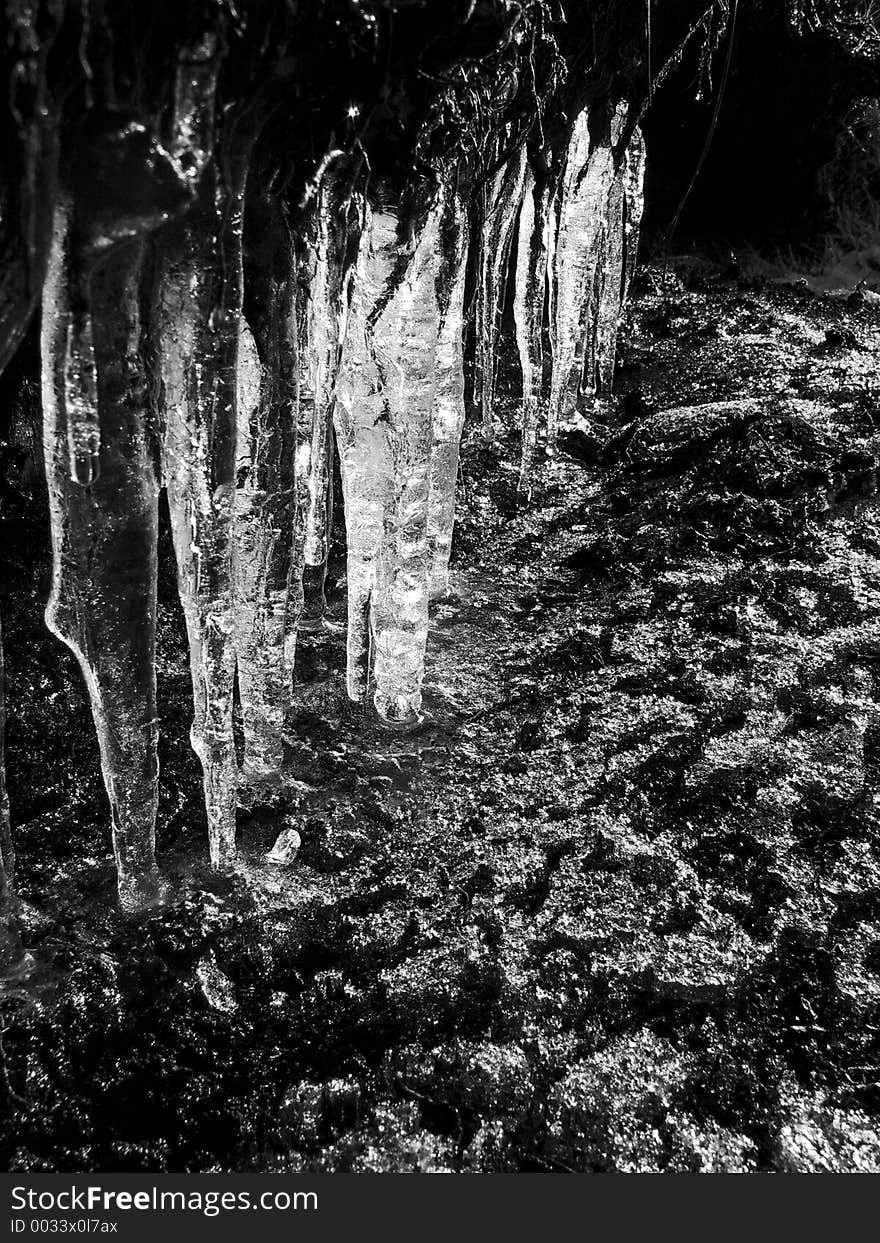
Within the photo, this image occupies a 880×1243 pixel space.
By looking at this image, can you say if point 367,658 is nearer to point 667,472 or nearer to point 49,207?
point 49,207

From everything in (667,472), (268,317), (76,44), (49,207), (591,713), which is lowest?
(591,713)

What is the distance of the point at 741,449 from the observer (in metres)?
4.57

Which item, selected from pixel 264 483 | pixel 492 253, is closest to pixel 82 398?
pixel 264 483

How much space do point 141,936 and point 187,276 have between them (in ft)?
4.71

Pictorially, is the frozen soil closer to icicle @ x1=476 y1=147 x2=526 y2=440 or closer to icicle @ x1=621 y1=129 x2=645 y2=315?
icicle @ x1=476 y1=147 x2=526 y2=440

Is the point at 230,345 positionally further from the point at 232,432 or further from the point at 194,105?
the point at 194,105

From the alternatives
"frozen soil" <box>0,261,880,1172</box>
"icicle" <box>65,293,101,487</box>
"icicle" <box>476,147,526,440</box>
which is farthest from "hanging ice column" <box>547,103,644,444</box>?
"icicle" <box>65,293,101,487</box>

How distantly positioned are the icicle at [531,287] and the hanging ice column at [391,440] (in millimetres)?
1565

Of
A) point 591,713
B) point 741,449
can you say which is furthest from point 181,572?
point 741,449

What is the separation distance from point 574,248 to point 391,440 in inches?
92.6

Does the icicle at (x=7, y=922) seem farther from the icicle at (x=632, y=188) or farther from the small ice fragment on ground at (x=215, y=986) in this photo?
the icicle at (x=632, y=188)

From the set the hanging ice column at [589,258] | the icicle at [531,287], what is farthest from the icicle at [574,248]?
the icicle at [531,287]

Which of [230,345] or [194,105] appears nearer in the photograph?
[194,105]

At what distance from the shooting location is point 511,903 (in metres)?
2.38
